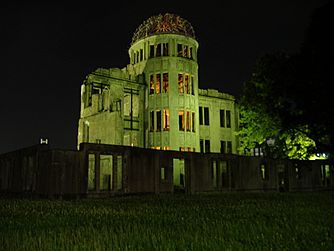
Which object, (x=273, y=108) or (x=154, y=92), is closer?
(x=273, y=108)

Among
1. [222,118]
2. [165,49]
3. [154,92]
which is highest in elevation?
[165,49]

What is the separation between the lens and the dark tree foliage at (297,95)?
21.5 metres

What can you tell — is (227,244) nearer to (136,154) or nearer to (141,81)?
(136,154)

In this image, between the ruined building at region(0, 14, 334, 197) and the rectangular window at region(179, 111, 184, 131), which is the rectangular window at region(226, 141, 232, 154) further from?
the rectangular window at region(179, 111, 184, 131)

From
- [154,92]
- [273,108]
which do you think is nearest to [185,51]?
[154,92]

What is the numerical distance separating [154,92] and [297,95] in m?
15.0

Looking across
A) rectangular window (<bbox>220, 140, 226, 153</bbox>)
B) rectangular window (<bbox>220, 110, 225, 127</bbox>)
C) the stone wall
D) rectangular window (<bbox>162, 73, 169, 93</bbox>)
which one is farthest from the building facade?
the stone wall

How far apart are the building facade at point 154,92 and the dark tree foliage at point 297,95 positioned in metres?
5.98

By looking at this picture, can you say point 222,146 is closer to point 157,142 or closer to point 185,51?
point 157,142

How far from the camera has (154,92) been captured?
3444 cm

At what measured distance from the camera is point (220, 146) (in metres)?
39.4

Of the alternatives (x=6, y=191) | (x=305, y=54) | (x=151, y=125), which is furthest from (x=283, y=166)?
(x=6, y=191)

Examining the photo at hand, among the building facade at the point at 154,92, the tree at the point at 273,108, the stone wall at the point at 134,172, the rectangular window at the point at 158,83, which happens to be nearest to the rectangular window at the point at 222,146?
the building facade at the point at 154,92

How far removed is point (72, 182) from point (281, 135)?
1813 cm
